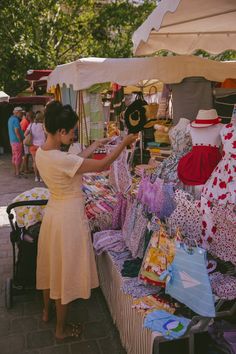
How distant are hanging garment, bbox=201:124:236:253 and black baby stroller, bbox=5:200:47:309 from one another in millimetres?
1529

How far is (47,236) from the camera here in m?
3.18

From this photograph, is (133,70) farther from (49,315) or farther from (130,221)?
(49,315)

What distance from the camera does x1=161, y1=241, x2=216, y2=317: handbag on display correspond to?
2318mm

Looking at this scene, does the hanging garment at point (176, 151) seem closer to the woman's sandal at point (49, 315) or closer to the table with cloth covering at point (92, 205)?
the table with cloth covering at point (92, 205)

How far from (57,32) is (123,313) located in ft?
55.9

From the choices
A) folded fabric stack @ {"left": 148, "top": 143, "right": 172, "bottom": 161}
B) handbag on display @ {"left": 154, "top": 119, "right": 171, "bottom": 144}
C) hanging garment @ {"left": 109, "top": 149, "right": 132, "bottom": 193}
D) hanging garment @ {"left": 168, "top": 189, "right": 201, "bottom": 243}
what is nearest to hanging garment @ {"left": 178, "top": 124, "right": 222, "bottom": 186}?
hanging garment @ {"left": 168, "top": 189, "right": 201, "bottom": 243}

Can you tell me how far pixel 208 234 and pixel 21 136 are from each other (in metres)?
9.08

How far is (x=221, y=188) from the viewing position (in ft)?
9.61

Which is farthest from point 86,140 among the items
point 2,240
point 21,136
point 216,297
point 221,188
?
point 21,136

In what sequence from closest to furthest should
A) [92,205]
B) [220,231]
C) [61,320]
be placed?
[220,231] → [61,320] → [92,205]

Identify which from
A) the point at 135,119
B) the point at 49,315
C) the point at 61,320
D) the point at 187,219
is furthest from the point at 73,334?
the point at 135,119

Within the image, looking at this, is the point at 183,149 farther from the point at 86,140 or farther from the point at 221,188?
the point at 86,140

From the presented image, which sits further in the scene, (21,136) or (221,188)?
(21,136)

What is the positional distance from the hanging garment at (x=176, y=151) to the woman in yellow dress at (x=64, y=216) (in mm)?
770
